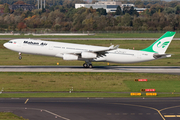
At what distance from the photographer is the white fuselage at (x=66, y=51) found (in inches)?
2218

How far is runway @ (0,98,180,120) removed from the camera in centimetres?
2744

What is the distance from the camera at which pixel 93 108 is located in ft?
98.8

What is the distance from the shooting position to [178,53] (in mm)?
85875

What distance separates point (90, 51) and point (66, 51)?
4.77 meters

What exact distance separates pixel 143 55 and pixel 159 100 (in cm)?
2460

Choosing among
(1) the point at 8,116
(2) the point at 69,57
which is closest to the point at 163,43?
(2) the point at 69,57

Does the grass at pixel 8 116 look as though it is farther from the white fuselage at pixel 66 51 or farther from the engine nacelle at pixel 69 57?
the white fuselage at pixel 66 51

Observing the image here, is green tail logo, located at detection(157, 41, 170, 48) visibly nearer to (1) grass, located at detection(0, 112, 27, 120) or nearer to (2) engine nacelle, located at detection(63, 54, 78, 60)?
(2) engine nacelle, located at detection(63, 54, 78, 60)

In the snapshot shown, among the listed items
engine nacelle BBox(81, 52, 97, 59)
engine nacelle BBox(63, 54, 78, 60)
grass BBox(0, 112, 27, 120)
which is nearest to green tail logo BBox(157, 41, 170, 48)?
engine nacelle BBox(81, 52, 97, 59)

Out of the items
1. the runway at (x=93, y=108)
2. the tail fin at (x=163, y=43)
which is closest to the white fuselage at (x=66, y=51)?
the tail fin at (x=163, y=43)

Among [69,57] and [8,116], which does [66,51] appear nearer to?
[69,57]

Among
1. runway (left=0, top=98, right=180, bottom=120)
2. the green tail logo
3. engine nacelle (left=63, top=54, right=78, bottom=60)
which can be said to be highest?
the green tail logo

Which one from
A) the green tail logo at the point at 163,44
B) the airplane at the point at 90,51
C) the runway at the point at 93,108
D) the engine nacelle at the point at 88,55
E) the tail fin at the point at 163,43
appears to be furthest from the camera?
the green tail logo at the point at 163,44

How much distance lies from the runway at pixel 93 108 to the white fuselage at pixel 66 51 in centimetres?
2344
